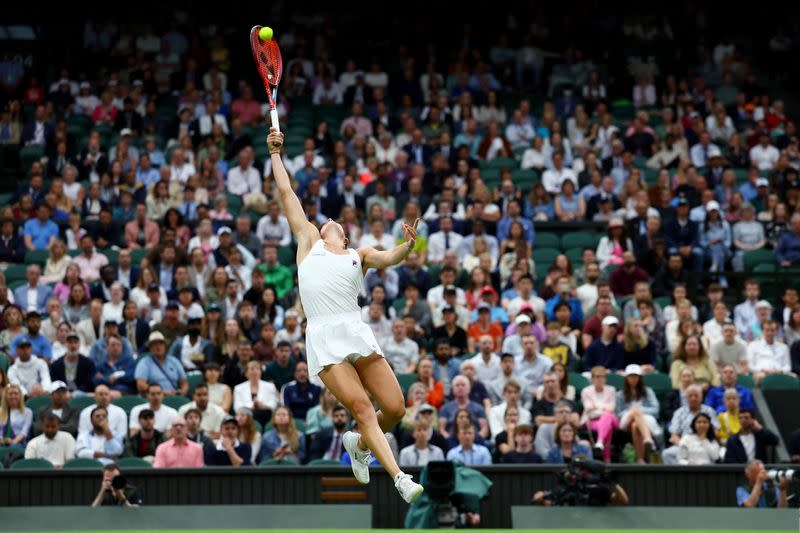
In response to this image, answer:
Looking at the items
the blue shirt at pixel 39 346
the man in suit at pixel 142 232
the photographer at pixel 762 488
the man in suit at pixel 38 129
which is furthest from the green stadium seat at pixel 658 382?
the man in suit at pixel 38 129

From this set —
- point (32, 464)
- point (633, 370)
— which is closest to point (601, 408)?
point (633, 370)

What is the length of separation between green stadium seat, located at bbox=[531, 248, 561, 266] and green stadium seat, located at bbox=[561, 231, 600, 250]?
31 cm

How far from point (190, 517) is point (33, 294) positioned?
246 inches

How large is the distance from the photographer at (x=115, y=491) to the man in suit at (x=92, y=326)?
381cm

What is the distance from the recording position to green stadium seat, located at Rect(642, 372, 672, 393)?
18328 mm

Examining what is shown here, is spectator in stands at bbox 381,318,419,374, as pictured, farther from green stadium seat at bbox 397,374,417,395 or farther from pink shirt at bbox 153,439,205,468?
pink shirt at bbox 153,439,205,468

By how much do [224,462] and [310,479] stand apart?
1192 millimetres

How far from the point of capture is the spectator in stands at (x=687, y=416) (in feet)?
55.9

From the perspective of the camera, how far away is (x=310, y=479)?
53.5 ft

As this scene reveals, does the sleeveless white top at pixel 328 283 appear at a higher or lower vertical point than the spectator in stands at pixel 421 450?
higher

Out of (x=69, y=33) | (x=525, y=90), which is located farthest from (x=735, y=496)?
(x=69, y=33)

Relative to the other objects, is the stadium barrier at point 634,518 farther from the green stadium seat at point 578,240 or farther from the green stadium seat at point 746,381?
the green stadium seat at point 578,240

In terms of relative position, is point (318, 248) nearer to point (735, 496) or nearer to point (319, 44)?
point (735, 496)

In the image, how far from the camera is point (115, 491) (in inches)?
618
